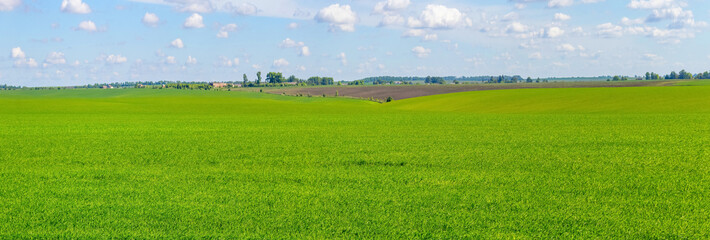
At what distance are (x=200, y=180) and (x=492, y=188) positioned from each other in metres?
5.88

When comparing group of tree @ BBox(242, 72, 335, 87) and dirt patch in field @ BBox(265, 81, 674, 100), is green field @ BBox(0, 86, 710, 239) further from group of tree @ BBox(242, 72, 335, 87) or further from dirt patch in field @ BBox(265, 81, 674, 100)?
group of tree @ BBox(242, 72, 335, 87)

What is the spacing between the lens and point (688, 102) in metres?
42.2

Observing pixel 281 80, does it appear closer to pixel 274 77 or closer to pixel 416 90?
pixel 274 77

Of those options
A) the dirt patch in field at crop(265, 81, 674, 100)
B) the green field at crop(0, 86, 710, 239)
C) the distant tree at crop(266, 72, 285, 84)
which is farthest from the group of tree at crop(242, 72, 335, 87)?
the green field at crop(0, 86, 710, 239)

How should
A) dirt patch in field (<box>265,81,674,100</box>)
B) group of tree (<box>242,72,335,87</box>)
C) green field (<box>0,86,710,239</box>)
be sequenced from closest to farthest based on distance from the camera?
green field (<box>0,86,710,239</box>), dirt patch in field (<box>265,81,674,100</box>), group of tree (<box>242,72,335,87</box>)

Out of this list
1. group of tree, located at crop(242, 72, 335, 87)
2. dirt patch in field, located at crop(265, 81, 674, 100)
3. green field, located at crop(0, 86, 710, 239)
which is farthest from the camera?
group of tree, located at crop(242, 72, 335, 87)

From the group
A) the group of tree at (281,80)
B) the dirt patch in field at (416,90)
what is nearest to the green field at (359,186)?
the dirt patch in field at (416,90)

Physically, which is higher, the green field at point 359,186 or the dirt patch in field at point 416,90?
the green field at point 359,186

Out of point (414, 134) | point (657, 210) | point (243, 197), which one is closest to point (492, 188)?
point (657, 210)

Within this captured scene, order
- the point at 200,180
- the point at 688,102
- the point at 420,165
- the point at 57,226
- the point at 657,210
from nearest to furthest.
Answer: the point at 57,226
the point at 657,210
the point at 200,180
the point at 420,165
the point at 688,102

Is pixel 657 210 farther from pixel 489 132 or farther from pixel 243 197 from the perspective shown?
pixel 489 132

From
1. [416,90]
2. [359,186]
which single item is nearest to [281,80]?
[416,90]

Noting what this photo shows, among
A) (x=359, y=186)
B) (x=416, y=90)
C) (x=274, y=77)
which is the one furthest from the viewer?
(x=274, y=77)

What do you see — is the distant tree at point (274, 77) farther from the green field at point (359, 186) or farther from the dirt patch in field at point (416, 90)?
the green field at point (359, 186)
